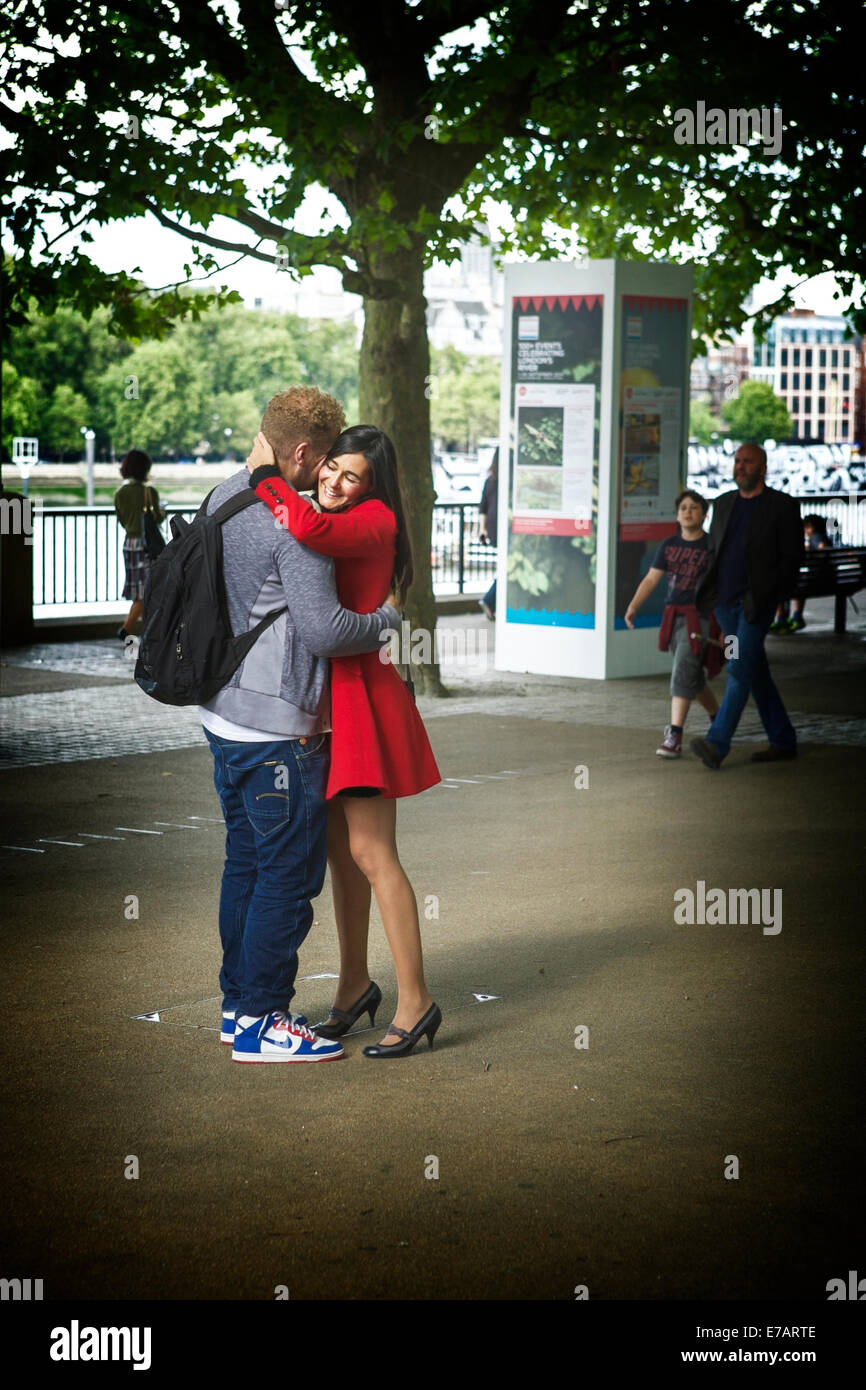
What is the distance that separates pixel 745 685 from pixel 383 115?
5.59m

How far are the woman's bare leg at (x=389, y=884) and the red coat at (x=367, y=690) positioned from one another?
108 millimetres

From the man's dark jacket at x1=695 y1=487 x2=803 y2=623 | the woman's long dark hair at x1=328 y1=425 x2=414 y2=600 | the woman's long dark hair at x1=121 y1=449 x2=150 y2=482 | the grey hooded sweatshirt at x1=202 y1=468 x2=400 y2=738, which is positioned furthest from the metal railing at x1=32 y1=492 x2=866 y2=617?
the grey hooded sweatshirt at x1=202 y1=468 x2=400 y2=738

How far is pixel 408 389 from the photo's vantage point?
14.3 metres

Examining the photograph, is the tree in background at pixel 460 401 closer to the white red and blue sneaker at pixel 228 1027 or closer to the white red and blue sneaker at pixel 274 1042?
the white red and blue sneaker at pixel 228 1027

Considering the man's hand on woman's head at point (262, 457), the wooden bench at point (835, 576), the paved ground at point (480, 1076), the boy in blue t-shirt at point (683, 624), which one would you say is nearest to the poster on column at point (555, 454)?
the wooden bench at point (835, 576)

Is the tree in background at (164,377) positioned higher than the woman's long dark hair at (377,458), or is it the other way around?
the tree in background at (164,377)

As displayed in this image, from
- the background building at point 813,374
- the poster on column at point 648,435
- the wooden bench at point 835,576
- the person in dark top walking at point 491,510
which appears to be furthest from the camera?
the background building at point 813,374

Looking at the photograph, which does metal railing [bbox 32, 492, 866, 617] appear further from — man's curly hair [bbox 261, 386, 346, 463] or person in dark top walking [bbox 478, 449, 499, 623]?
man's curly hair [bbox 261, 386, 346, 463]

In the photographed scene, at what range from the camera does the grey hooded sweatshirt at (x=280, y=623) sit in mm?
5020

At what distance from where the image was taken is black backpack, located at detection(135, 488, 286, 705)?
5.04 metres

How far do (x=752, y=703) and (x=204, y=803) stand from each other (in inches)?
213

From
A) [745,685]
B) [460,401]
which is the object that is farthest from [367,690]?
[460,401]

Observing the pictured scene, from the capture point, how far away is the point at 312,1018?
5773 millimetres

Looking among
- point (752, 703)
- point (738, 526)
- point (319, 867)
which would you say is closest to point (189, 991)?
point (319, 867)
